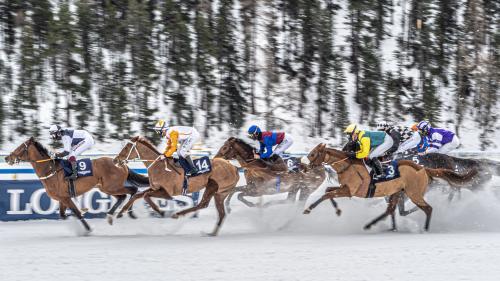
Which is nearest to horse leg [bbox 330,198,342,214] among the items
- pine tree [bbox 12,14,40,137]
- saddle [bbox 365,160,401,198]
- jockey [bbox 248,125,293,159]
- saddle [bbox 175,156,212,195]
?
saddle [bbox 365,160,401,198]

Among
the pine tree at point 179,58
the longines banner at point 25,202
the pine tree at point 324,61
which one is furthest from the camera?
the pine tree at point 324,61

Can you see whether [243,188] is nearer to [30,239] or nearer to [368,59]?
[30,239]

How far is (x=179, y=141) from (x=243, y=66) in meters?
24.4

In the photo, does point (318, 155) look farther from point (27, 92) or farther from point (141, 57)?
point (27, 92)

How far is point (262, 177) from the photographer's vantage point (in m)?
13.7

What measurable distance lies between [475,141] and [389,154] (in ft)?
82.5

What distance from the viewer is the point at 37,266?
843 centimetres

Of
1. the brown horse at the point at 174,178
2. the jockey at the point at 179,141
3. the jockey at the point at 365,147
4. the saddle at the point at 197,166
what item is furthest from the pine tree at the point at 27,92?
the jockey at the point at 365,147

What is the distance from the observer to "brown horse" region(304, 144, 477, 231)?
1212cm

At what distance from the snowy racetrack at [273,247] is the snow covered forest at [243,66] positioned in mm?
17863

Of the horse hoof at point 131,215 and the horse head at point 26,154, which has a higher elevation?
the horse head at point 26,154

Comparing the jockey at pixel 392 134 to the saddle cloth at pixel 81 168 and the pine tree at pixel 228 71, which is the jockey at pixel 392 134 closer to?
the saddle cloth at pixel 81 168

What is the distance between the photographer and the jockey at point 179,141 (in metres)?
12.2

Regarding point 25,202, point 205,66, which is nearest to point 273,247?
point 25,202
